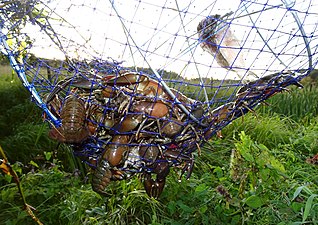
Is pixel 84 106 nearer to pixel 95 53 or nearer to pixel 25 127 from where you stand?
pixel 95 53

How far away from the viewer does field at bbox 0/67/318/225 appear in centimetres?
171

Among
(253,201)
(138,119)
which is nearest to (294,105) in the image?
(253,201)

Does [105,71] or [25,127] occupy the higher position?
[105,71]

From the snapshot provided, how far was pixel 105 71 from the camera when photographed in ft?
4.24

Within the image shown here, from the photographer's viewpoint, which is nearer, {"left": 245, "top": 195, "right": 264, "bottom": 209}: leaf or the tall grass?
{"left": 245, "top": 195, "right": 264, "bottom": 209}: leaf

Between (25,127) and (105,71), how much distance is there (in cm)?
243

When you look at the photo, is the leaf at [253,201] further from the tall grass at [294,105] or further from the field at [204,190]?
the tall grass at [294,105]

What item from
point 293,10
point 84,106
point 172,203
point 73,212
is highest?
point 293,10

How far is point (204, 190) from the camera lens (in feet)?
6.18

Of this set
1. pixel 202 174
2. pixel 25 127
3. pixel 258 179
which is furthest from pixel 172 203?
pixel 25 127

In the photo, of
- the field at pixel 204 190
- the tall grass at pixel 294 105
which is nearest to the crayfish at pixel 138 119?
the field at pixel 204 190

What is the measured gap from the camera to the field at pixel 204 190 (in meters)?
1.71

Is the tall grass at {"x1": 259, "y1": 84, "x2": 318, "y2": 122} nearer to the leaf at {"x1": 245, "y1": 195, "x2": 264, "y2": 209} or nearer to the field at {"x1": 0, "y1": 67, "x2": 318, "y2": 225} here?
the field at {"x1": 0, "y1": 67, "x2": 318, "y2": 225}

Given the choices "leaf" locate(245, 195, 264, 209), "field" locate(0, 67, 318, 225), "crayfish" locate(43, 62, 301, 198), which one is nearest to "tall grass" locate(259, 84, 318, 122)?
"field" locate(0, 67, 318, 225)
